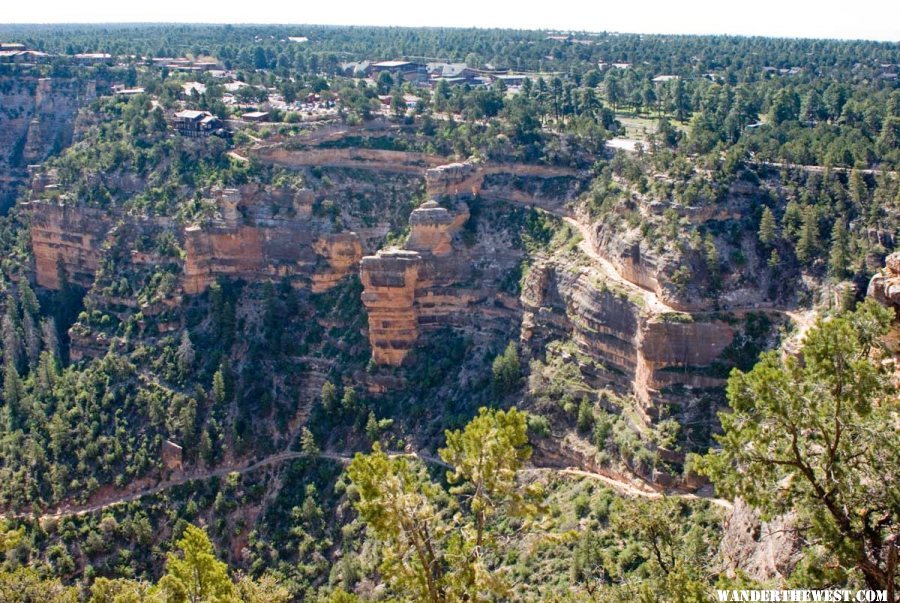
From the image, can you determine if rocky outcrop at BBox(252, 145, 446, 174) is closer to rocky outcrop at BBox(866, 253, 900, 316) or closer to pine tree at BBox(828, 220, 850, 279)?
pine tree at BBox(828, 220, 850, 279)

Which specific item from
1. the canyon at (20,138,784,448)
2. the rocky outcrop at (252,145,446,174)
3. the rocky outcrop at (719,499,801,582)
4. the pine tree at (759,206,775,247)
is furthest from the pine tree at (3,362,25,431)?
the rocky outcrop at (719,499,801,582)

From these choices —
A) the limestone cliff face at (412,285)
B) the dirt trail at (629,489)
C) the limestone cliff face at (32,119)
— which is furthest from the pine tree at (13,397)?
the dirt trail at (629,489)

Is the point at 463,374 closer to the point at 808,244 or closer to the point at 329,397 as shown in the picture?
the point at 329,397

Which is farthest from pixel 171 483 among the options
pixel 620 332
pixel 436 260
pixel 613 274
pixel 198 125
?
pixel 198 125

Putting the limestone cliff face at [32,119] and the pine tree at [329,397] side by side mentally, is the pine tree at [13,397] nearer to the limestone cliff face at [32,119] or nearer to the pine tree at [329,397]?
the pine tree at [329,397]

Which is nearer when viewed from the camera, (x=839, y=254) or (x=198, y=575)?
(x=198, y=575)

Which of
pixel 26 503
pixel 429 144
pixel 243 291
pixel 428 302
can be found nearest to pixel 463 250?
pixel 428 302
